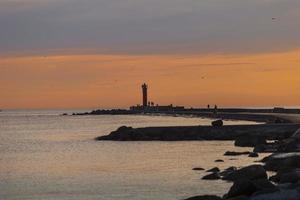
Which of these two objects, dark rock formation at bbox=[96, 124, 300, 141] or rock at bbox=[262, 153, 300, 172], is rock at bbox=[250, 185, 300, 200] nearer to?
rock at bbox=[262, 153, 300, 172]

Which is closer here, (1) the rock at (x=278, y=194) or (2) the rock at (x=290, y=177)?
(1) the rock at (x=278, y=194)

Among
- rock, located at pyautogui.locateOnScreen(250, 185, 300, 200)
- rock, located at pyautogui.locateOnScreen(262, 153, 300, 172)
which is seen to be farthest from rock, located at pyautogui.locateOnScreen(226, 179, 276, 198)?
rock, located at pyautogui.locateOnScreen(262, 153, 300, 172)

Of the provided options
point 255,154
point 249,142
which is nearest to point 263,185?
point 255,154

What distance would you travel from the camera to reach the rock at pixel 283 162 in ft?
131

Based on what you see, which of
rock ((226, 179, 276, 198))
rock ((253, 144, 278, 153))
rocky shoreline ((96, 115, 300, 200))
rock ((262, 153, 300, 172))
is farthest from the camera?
rock ((253, 144, 278, 153))

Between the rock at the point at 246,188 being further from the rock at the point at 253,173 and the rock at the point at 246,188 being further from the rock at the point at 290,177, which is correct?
the rock at the point at 253,173

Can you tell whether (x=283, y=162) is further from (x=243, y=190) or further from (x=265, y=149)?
(x=265, y=149)

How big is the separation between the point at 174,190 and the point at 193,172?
8.82 metres

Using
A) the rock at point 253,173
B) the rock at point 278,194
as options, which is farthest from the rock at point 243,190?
the rock at point 253,173

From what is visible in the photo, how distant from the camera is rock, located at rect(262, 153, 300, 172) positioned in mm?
39969

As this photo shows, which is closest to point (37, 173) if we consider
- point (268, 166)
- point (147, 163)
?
point (147, 163)

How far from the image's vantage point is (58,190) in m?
38.8

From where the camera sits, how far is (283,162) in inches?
1647

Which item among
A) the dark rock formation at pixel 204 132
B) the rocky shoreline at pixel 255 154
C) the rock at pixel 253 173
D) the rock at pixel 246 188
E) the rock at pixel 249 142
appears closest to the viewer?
the rocky shoreline at pixel 255 154
